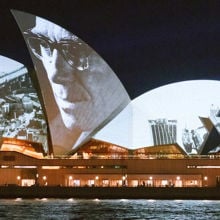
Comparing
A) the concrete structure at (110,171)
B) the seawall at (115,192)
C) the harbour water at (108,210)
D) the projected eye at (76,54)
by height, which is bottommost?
the harbour water at (108,210)

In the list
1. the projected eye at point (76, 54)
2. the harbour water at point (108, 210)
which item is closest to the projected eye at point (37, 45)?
the projected eye at point (76, 54)

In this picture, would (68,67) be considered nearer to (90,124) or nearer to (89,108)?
(89,108)

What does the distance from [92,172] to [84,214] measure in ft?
52.5

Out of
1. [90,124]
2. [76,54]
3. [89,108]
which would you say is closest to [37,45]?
[76,54]

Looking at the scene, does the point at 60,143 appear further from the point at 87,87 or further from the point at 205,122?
the point at 205,122

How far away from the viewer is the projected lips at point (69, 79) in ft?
151

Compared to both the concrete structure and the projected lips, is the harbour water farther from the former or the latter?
the projected lips

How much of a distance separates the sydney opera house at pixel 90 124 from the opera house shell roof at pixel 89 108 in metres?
0.06

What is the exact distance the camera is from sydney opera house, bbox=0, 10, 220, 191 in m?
46.7

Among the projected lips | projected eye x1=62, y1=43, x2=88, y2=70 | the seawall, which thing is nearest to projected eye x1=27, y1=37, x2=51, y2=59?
the projected lips

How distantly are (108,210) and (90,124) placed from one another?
50.5 ft

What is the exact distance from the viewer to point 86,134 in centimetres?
4856

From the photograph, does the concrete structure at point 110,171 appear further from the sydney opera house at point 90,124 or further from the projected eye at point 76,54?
the projected eye at point 76,54

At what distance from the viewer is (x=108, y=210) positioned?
3319cm
